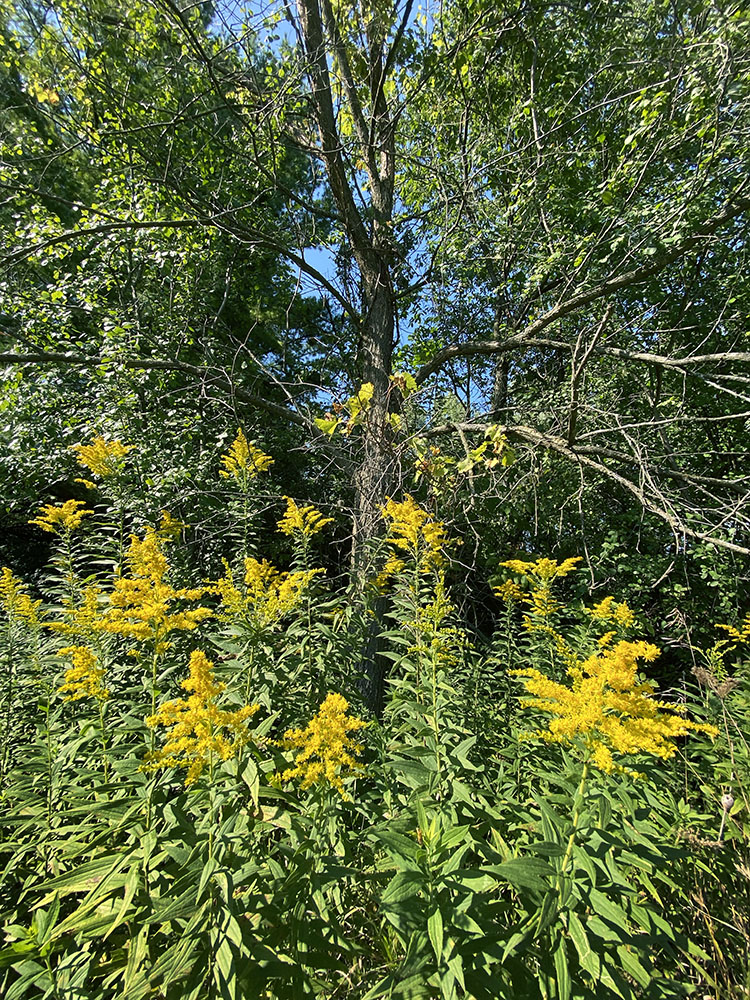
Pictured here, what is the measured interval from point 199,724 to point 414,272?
4.90 m

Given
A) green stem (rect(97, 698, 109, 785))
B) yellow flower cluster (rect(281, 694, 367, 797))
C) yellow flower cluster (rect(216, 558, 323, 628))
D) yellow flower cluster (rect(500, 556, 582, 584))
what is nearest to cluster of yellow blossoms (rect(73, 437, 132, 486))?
yellow flower cluster (rect(216, 558, 323, 628))

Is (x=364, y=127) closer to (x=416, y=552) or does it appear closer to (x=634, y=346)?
(x=634, y=346)

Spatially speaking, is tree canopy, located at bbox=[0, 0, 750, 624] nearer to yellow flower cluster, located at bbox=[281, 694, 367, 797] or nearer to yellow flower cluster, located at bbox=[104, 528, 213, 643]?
yellow flower cluster, located at bbox=[104, 528, 213, 643]

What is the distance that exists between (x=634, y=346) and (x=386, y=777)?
420 centimetres

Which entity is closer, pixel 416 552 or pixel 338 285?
pixel 416 552

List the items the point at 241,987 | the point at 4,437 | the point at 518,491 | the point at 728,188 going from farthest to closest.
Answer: the point at 4,437 → the point at 518,491 → the point at 728,188 → the point at 241,987

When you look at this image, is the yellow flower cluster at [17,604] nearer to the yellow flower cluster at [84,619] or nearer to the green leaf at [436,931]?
the yellow flower cluster at [84,619]

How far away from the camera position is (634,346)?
4441 mm

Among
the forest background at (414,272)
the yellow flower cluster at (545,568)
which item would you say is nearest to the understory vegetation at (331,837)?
the yellow flower cluster at (545,568)

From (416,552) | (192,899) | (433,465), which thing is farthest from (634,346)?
(192,899)

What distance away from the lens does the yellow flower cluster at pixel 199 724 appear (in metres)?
1.46

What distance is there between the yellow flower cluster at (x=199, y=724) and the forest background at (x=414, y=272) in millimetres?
1832

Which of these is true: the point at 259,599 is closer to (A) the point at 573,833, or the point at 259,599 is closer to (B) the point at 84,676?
(B) the point at 84,676

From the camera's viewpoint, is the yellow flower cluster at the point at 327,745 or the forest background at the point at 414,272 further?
the forest background at the point at 414,272
